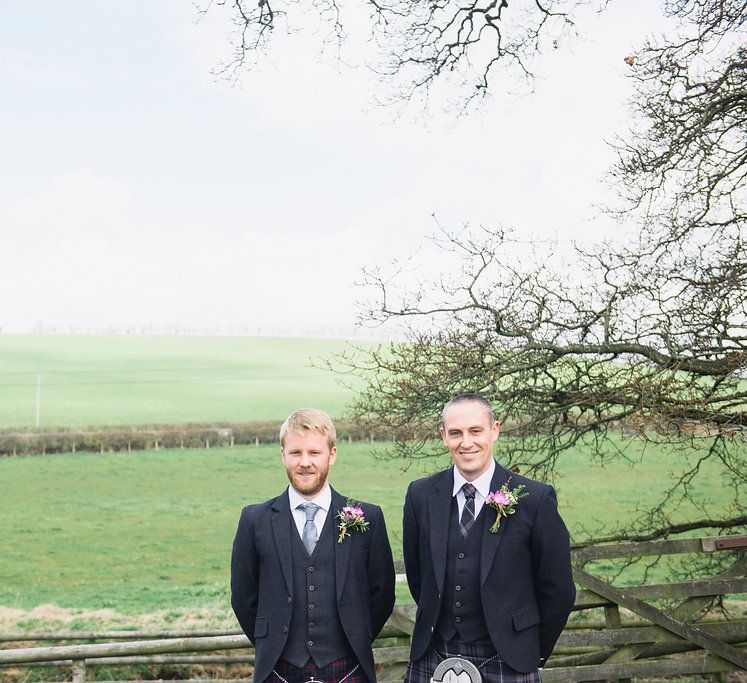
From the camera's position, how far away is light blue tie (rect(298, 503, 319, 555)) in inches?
143

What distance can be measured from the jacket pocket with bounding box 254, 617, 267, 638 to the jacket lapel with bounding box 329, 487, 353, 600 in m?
0.35

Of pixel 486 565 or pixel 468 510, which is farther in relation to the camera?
pixel 468 510

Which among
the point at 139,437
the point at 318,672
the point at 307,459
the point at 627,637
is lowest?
the point at 627,637

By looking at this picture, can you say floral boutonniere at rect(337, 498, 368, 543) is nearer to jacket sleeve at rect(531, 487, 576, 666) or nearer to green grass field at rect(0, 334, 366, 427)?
jacket sleeve at rect(531, 487, 576, 666)

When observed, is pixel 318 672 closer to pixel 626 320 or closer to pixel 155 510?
pixel 626 320

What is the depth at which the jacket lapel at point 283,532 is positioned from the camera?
354 cm

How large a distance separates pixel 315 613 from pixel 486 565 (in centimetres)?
75

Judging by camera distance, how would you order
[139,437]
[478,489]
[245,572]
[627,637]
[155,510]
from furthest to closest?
1. [139,437]
2. [155,510]
3. [627,637]
4. [245,572]
5. [478,489]

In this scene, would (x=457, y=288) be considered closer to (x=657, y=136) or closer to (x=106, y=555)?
(x=657, y=136)

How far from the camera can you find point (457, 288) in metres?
8.38

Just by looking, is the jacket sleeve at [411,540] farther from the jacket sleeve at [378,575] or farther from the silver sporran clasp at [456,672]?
the silver sporran clasp at [456,672]

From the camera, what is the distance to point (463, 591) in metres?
3.47

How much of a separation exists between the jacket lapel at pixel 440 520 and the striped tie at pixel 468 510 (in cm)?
7

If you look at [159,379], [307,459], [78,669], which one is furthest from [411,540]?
[159,379]
